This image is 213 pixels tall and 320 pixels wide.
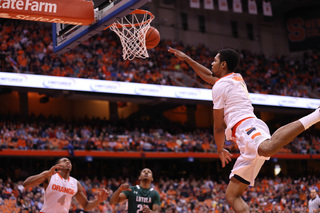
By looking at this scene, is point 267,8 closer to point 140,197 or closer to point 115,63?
point 115,63

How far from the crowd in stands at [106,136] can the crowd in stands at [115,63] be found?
2312 mm

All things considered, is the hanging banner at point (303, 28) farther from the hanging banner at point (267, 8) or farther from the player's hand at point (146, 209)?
the player's hand at point (146, 209)

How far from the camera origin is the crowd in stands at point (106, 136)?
1872 centimetres

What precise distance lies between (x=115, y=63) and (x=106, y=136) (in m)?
3.81

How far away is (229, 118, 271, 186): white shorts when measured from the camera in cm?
445

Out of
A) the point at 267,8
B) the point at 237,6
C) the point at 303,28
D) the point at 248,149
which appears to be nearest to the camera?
the point at 248,149

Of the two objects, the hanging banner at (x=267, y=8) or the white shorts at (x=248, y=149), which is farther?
the hanging banner at (x=267, y=8)

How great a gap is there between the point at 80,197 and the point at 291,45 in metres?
30.6

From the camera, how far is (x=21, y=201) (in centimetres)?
1525

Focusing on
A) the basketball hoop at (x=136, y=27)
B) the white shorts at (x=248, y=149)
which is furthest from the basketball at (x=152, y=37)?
the white shorts at (x=248, y=149)

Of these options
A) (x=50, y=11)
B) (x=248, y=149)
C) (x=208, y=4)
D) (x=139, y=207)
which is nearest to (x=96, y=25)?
(x=50, y=11)

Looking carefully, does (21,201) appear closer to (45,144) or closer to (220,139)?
(45,144)

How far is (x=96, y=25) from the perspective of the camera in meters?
7.47

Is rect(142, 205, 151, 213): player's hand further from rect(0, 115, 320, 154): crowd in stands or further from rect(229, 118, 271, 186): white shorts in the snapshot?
rect(0, 115, 320, 154): crowd in stands
